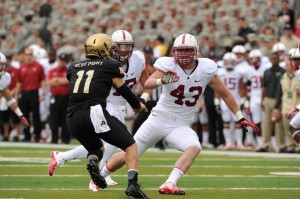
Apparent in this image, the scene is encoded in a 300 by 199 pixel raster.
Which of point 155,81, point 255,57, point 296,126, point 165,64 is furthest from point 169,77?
point 255,57

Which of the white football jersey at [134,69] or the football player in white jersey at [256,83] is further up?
the white football jersey at [134,69]

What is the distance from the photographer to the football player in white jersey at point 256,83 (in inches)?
668

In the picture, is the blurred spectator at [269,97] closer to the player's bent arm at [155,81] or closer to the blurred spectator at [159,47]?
the blurred spectator at [159,47]

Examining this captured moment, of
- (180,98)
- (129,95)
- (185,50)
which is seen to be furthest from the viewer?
(180,98)

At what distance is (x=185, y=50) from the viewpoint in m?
9.26

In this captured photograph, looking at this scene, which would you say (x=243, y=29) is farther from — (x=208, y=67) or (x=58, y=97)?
(x=208, y=67)

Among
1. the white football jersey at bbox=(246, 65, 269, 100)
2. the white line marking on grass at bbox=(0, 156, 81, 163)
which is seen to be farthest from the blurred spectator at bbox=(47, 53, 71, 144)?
the white line marking on grass at bbox=(0, 156, 81, 163)

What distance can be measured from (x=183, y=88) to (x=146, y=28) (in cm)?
1111

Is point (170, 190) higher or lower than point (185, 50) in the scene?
lower

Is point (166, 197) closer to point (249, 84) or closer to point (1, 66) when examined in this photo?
point (1, 66)

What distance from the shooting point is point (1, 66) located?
39.3 ft

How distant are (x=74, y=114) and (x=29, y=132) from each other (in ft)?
34.5

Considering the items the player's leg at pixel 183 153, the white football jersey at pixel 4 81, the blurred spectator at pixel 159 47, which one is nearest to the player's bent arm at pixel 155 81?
the player's leg at pixel 183 153

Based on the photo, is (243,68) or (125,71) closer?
(125,71)
